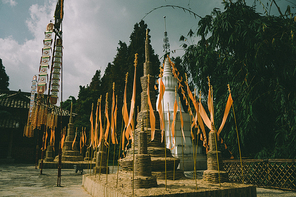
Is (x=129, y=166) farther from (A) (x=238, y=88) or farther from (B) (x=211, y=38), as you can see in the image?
(B) (x=211, y=38)

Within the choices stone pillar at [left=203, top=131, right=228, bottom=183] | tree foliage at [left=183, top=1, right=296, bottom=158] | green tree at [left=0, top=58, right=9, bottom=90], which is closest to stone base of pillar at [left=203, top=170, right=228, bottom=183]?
stone pillar at [left=203, top=131, right=228, bottom=183]

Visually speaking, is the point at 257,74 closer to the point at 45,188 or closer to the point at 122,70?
the point at 45,188

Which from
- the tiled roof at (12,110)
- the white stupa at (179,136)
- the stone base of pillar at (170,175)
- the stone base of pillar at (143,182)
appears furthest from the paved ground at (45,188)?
the tiled roof at (12,110)

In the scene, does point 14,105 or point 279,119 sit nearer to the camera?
point 279,119

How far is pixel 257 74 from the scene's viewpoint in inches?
303

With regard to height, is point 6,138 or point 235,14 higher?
point 235,14

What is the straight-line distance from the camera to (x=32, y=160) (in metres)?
18.6

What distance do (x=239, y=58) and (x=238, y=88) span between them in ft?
4.00

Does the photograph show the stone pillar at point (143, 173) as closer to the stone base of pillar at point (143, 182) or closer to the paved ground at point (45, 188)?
the stone base of pillar at point (143, 182)

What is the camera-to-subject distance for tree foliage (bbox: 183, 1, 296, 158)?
263 inches

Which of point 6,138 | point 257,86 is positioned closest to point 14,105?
point 6,138

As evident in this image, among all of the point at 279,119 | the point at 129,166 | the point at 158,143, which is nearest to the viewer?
the point at 129,166

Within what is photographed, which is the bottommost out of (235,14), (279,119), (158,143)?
(158,143)

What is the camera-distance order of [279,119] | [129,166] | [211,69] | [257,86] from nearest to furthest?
1. [129,166]
2. [279,119]
3. [257,86]
4. [211,69]
